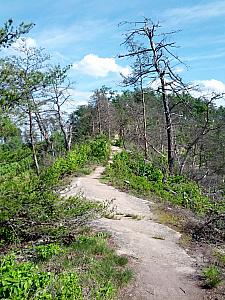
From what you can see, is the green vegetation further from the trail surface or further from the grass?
the grass

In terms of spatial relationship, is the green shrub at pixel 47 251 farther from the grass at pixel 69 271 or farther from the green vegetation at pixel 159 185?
the green vegetation at pixel 159 185

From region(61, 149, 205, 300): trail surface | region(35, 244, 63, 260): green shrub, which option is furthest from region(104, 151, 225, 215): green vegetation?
region(35, 244, 63, 260): green shrub

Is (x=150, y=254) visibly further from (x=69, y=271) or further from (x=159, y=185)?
(x=159, y=185)

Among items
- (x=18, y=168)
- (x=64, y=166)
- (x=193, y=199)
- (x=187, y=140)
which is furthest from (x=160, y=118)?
(x=18, y=168)

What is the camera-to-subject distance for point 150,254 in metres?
7.45

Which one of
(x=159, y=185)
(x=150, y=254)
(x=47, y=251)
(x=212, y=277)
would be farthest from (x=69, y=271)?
(x=159, y=185)

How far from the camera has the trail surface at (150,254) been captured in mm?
5910

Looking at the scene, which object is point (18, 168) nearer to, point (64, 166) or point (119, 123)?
point (64, 166)

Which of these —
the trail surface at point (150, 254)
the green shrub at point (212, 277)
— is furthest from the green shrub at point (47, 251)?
the green shrub at point (212, 277)

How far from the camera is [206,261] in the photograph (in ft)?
23.6

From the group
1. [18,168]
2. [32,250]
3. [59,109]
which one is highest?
[59,109]

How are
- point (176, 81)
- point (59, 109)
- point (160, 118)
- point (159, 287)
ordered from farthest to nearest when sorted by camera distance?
1. point (160, 118)
2. point (59, 109)
3. point (176, 81)
4. point (159, 287)

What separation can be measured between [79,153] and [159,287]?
1390cm

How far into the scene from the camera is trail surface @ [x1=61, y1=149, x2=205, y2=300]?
5.91 m
